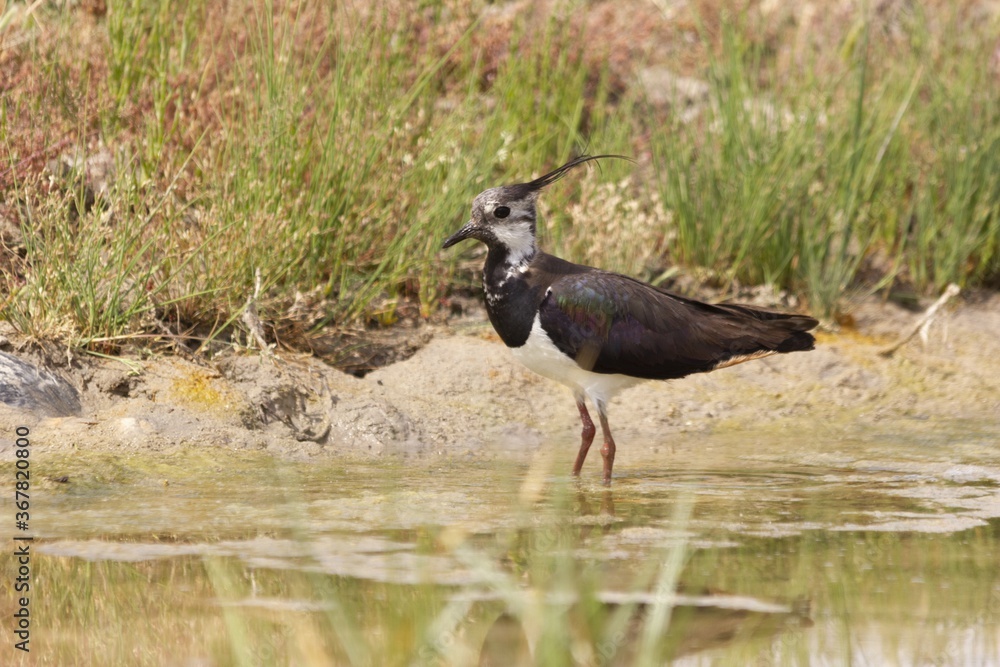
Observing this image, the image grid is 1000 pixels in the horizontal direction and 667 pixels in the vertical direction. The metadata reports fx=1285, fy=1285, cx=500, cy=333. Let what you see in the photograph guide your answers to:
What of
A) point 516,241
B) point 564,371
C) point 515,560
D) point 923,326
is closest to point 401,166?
point 516,241

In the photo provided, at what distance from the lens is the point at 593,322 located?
5.36 meters

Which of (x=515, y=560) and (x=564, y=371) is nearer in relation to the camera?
(x=515, y=560)

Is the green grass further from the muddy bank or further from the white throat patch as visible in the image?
the white throat patch

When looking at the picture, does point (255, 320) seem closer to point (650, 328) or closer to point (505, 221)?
point (505, 221)

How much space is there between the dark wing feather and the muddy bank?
53cm

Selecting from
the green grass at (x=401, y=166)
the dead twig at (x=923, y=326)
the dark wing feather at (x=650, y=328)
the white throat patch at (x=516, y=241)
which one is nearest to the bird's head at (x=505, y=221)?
the white throat patch at (x=516, y=241)

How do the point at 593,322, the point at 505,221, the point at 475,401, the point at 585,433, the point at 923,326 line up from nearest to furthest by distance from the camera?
the point at 593,322
the point at 505,221
the point at 585,433
the point at 475,401
the point at 923,326

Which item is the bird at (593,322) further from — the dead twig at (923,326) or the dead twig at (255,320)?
the dead twig at (923,326)

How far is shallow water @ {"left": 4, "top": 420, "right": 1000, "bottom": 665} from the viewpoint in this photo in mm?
3107

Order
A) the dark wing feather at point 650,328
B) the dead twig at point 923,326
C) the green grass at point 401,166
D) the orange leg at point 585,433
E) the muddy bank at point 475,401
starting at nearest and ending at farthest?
the dark wing feather at point 650,328, the muddy bank at point 475,401, the orange leg at point 585,433, the green grass at point 401,166, the dead twig at point 923,326

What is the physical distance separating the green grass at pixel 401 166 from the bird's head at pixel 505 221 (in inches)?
35.7

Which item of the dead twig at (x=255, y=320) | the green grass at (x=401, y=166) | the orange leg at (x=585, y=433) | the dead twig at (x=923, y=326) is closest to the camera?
the orange leg at (x=585, y=433)

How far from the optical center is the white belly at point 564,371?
5344mm

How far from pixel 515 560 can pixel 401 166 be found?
3475 mm
